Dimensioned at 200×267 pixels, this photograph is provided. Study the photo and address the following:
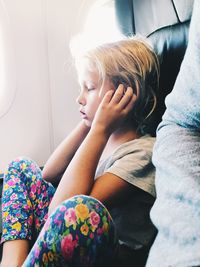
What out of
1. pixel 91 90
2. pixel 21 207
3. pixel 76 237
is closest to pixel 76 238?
pixel 76 237

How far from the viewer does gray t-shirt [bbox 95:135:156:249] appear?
71 cm

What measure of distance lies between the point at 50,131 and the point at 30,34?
0.46m

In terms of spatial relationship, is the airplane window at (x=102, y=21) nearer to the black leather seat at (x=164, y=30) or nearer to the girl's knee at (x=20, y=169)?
the black leather seat at (x=164, y=30)

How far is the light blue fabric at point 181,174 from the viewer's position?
1.13ft

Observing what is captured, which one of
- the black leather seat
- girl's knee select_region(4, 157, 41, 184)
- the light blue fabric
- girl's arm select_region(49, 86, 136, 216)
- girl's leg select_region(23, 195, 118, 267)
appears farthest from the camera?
girl's knee select_region(4, 157, 41, 184)

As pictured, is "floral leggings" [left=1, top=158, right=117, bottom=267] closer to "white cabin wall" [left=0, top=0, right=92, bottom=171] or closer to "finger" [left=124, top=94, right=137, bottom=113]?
"finger" [left=124, top=94, right=137, bottom=113]

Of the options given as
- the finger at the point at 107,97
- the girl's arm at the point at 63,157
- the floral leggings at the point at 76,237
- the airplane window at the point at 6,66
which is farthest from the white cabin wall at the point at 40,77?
the floral leggings at the point at 76,237

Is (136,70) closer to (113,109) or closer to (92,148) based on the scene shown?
(113,109)

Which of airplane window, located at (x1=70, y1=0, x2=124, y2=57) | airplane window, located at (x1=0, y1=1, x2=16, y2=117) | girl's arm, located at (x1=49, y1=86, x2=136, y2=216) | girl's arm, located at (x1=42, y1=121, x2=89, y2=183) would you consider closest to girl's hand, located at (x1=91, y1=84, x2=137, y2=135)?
girl's arm, located at (x1=49, y1=86, x2=136, y2=216)

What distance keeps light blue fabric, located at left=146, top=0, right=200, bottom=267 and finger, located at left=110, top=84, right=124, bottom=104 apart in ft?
0.94

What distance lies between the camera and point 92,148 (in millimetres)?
756

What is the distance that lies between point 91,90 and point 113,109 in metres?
0.12

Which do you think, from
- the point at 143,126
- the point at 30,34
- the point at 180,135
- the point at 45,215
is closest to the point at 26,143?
the point at 30,34

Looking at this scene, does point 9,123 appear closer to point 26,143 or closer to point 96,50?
point 26,143
